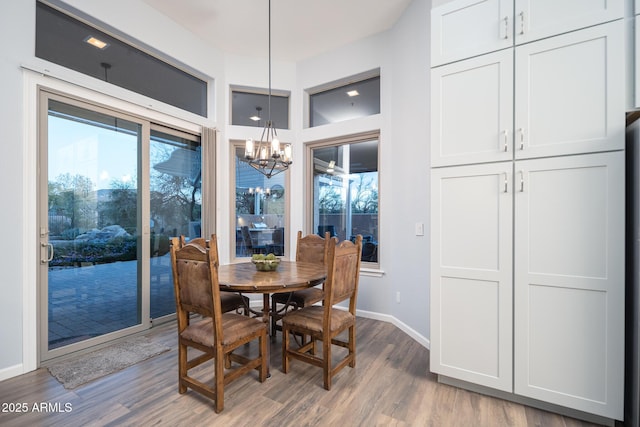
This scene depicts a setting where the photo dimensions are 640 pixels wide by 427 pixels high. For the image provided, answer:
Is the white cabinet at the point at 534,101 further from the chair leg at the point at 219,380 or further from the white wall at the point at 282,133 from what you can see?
the chair leg at the point at 219,380

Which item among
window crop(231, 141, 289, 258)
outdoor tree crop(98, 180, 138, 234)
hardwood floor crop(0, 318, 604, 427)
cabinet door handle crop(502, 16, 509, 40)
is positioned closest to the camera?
hardwood floor crop(0, 318, 604, 427)

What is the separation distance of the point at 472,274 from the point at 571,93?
4.31 feet

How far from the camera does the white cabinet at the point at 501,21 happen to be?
1.78 metres

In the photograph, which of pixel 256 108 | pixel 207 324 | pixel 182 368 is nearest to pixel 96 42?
pixel 256 108

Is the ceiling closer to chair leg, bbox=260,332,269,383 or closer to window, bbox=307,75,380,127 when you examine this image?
window, bbox=307,75,380,127

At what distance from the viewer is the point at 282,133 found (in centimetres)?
443

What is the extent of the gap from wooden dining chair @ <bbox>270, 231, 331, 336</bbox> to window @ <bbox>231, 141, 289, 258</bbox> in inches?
38.8

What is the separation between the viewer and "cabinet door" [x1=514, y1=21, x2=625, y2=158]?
172 centimetres

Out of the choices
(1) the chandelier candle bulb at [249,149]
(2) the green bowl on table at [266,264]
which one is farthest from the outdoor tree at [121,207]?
(2) the green bowl on table at [266,264]

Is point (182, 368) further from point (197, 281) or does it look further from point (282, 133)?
point (282, 133)

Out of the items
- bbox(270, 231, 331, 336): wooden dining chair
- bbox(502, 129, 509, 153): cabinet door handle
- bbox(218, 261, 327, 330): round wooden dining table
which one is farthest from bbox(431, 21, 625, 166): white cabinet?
bbox(270, 231, 331, 336): wooden dining chair

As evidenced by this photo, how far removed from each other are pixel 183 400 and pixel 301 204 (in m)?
2.87

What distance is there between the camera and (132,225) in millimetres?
3252

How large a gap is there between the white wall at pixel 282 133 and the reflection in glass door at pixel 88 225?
6.5 inches
